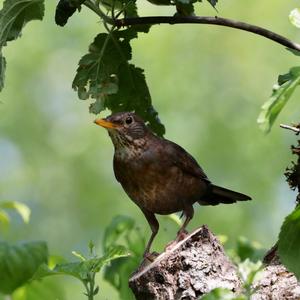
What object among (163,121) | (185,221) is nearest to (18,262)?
(185,221)

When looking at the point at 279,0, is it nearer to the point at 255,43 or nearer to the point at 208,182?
the point at 255,43

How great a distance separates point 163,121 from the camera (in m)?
13.9

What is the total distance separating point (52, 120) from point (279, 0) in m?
4.64

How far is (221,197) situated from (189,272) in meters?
1.70

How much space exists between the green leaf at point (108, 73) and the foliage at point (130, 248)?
672 mm

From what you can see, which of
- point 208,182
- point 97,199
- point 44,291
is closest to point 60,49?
point 97,199

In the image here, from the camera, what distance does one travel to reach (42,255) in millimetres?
4363

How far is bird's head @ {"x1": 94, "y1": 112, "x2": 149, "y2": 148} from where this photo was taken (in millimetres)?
5570

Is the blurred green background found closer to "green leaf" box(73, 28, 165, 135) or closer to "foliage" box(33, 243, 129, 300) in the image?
"green leaf" box(73, 28, 165, 135)

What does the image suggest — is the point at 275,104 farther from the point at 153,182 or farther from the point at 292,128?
the point at 153,182

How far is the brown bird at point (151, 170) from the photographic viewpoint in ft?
18.1

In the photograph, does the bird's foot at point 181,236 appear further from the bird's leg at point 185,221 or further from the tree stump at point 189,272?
the tree stump at point 189,272

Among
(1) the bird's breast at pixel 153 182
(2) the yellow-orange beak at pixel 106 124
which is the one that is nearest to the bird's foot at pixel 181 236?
(1) the bird's breast at pixel 153 182

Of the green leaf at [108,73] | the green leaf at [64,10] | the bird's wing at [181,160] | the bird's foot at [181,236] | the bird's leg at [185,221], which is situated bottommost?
the bird's foot at [181,236]
